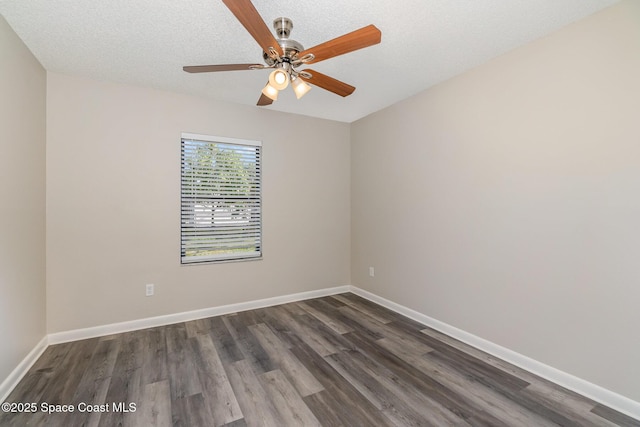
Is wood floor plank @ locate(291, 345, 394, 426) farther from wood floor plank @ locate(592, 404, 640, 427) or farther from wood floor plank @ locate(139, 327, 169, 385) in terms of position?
wood floor plank @ locate(592, 404, 640, 427)

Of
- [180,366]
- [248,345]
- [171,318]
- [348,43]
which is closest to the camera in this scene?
[348,43]

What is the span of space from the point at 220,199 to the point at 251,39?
184 centimetres

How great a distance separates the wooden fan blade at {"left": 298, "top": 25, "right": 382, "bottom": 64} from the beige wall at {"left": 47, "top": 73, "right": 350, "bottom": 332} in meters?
2.05

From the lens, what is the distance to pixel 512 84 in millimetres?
2316

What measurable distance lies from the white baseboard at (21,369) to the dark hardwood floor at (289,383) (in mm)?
43

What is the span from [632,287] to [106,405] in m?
3.45

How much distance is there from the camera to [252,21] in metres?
1.42

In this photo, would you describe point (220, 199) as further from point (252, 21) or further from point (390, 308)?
point (390, 308)

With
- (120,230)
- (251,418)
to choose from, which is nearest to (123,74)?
(120,230)

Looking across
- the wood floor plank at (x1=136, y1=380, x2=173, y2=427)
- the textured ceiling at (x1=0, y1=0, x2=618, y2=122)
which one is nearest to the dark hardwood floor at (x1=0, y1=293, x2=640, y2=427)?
the wood floor plank at (x1=136, y1=380, x2=173, y2=427)

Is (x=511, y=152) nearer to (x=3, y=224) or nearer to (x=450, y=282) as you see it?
(x=450, y=282)

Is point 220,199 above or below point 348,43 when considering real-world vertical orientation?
below

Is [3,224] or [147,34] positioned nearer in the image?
[3,224]

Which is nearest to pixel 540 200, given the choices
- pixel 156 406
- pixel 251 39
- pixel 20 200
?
pixel 251 39
